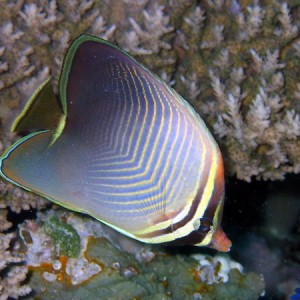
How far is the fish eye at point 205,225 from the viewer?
162 centimetres

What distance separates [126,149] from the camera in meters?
1.63

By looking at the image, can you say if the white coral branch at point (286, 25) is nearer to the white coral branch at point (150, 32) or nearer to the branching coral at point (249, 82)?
the branching coral at point (249, 82)

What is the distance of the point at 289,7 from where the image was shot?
102 inches

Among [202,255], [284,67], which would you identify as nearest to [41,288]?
[202,255]

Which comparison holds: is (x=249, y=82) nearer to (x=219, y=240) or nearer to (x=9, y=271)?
→ (x=219, y=240)

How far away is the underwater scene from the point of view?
1.61m

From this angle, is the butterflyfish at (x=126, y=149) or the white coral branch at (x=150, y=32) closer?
the butterflyfish at (x=126, y=149)

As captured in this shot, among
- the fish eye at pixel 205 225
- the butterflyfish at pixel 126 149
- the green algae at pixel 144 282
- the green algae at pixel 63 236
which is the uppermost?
the butterflyfish at pixel 126 149

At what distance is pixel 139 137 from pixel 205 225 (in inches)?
17.8

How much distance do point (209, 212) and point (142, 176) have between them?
1.02 ft

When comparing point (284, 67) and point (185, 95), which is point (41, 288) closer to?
point (185, 95)

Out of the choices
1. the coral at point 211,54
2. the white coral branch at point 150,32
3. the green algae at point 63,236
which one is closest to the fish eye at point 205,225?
the coral at point 211,54

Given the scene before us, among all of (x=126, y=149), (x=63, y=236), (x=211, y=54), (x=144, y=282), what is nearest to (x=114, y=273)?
(x=144, y=282)

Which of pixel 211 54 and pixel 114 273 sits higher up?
pixel 211 54
